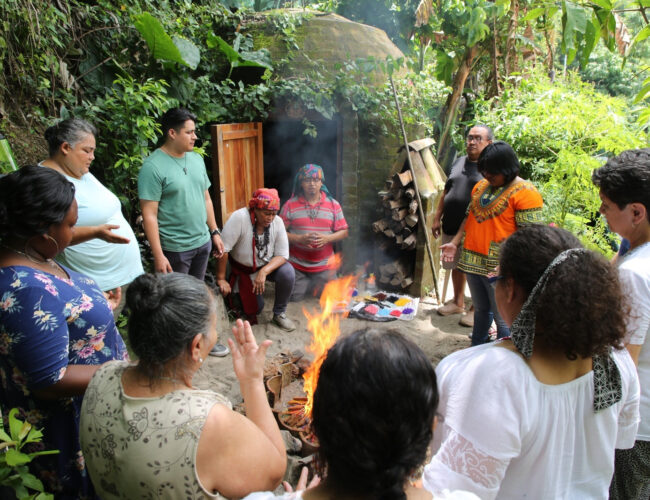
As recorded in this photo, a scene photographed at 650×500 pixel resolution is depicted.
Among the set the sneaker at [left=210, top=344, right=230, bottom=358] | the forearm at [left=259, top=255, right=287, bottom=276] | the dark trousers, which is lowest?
the sneaker at [left=210, top=344, right=230, bottom=358]

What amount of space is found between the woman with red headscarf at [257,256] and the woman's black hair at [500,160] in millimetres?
2263

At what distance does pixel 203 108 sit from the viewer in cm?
588

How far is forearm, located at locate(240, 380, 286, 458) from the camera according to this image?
1.57 meters

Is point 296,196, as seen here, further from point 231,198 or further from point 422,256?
point 422,256

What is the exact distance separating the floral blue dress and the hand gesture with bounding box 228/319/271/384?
27.1 inches

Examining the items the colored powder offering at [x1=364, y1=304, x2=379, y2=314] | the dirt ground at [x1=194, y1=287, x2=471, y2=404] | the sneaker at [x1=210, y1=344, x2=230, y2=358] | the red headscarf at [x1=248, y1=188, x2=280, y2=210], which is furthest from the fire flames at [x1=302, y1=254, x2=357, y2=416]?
the red headscarf at [x1=248, y1=188, x2=280, y2=210]

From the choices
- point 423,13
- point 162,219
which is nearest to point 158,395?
point 162,219

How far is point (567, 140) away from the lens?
5.71 meters

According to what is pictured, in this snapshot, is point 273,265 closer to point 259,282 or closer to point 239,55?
point 259,282

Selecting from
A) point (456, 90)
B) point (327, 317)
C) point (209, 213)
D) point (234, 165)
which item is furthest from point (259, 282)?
point (456, 90)

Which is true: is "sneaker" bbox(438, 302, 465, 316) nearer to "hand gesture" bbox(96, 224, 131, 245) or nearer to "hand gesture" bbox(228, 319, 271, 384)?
"hand gesture" bbox(96, 224, 131, 245)

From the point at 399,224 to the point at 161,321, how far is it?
536cm

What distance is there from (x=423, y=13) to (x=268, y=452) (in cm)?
819

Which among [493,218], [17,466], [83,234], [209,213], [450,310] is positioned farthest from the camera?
[450,310]
